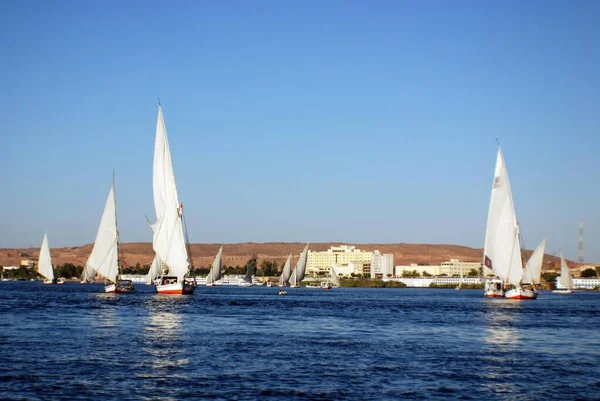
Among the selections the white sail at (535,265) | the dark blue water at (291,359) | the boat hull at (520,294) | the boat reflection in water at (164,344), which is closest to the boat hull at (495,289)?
the boat hull at (520,294)

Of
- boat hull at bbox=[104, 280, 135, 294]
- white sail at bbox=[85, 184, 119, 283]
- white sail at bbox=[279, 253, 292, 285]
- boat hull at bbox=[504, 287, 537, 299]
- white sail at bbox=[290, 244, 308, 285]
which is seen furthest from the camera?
white sail at bbox=[279, 253, 292, 285]

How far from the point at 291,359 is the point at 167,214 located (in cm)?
5435

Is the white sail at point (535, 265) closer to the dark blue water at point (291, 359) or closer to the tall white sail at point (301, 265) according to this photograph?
the tall white sail at point (301, 265)

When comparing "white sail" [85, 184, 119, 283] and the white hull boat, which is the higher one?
"white sail" [85, 184, 119, 283]

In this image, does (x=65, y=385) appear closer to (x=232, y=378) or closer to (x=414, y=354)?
(x=232, y=378)

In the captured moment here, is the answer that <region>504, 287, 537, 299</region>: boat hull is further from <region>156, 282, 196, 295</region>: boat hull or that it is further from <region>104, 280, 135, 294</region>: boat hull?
<region>104, 280, 135, 294</region>: boat hull

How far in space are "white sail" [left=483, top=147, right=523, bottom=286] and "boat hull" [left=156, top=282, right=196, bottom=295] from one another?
31398 millimetres

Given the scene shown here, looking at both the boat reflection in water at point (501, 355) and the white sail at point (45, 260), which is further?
the white sail at point (45, 260)

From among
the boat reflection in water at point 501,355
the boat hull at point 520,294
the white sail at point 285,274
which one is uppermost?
the white sail at point 285,274

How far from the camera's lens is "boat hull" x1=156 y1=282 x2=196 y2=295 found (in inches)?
3322

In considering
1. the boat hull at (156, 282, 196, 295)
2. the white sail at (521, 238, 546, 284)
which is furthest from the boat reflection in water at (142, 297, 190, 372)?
the white sail at (521, 238, 546, 284)

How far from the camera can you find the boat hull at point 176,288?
84375 mm

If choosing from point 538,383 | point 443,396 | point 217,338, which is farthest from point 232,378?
point 217,338

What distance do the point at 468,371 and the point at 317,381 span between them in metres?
5.49
